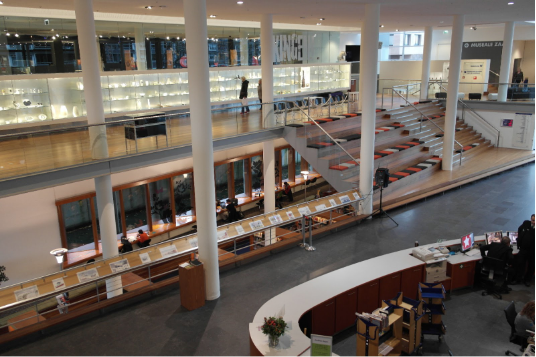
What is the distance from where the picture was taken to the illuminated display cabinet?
1255cm

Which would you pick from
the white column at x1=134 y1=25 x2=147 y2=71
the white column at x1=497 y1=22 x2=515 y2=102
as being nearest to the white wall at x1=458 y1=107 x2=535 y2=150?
the white column at x1=497 y1=22 x2=515 y2=102

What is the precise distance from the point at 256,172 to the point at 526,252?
1191 cm

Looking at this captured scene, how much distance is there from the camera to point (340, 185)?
13.8 meters

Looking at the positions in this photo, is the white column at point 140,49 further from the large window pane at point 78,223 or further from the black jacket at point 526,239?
the black jacket at point 526,239

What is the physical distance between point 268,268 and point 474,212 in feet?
21.7

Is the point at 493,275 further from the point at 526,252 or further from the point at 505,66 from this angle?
the point at 505,66

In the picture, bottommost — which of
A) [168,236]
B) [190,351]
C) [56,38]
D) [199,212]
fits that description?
[168,236]

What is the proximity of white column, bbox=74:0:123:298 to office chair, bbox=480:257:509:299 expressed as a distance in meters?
7.25

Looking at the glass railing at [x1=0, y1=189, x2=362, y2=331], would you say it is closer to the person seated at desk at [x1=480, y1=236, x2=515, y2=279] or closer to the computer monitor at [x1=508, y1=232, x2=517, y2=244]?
the person seated at desk at [x1=480, y1=236, x2=515, y2=279]

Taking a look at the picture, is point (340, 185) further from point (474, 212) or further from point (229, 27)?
point (229, 27)

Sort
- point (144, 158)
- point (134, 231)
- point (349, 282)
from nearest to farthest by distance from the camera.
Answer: point (349, 282) → point (144, 158) → point (134, 231)

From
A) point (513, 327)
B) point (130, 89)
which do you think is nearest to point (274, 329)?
point (513, 327)

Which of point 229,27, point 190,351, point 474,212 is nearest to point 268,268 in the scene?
point 190,351

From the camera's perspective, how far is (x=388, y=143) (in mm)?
17000
